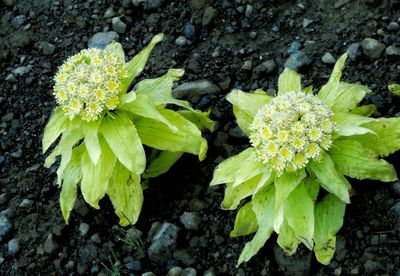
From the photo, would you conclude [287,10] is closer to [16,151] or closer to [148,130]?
[148,130]

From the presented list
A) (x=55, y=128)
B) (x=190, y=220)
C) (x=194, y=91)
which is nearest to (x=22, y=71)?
(x=194, y=91)

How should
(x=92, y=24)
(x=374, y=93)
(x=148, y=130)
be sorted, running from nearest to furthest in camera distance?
(x=148, y=130) → (x=374, y=93) → (x=92, y=24)

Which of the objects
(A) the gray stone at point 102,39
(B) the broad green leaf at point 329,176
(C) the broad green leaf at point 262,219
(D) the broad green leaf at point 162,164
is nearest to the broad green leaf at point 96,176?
(D) the broad green leaf at point 162,164

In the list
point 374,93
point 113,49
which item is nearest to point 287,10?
point 374,93

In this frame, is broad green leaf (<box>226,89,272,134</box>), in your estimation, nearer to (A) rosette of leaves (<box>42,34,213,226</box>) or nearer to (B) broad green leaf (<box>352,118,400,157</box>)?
(A) rosette of leaves (<box>42,34,213,226</box>)

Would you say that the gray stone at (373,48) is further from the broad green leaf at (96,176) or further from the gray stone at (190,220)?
the broad green leaf at (96,176)

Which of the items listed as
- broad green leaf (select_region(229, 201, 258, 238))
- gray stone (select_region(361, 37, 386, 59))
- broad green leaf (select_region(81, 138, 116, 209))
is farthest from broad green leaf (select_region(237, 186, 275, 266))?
gray stone (select_region(361, 37, 386, 59))
